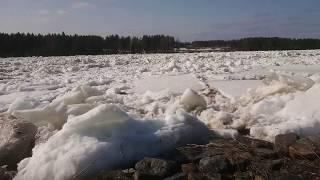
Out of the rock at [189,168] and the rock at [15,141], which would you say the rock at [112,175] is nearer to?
the rock at [189,168]

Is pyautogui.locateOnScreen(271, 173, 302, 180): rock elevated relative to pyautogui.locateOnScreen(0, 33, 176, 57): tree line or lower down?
elevated

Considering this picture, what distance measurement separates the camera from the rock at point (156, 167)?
11.4 feet

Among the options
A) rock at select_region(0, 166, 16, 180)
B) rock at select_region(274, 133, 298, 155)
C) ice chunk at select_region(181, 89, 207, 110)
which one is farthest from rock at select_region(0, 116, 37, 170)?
rock at select_region(274, 133, 298, 155)

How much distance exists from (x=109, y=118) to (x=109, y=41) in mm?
54631

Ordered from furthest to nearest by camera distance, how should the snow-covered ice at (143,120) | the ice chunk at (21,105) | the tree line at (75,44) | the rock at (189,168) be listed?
the tree line at (75,44) → the ice chunk at (21,105) → the snow-covered ice at (143,120) → the rock at (189,168)

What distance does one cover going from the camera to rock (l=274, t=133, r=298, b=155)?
149 inches

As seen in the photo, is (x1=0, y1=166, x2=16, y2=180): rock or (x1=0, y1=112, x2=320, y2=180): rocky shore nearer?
A: (x1=0, y1=112, x2=320, y2=180): rocky shore

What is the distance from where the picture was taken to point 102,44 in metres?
55.5

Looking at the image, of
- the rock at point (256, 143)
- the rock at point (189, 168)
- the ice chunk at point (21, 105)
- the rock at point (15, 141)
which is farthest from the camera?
the ice chunk at point (21, 105)

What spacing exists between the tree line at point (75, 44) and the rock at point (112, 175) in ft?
132

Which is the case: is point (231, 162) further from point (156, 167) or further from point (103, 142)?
point (103, 142)

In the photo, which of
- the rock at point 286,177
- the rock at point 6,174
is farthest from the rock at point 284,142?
the rock at point 6,174

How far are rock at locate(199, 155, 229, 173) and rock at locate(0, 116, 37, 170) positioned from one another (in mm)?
1814

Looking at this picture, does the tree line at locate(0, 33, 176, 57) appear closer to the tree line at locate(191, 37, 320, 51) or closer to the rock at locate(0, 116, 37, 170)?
the tree line at locate(191, 37, 320, 51)
